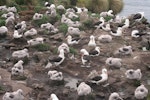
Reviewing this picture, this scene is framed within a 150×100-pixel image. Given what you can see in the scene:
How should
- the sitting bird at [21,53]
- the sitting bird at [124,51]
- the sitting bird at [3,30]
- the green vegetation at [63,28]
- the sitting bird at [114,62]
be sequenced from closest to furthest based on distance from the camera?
the sitting bird at [114,62], the sitting bird at [21,53], the sitting bird at [124,51], the sitting bird at [3,30], the green vegetation at [63,28]

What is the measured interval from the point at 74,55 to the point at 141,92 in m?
3.78

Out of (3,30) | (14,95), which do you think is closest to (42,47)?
(3,30)

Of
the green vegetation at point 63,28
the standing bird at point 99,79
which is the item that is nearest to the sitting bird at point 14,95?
the standing bird at point 99,79

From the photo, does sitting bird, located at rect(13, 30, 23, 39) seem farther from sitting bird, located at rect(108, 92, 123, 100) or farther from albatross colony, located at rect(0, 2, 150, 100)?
sitting bird, located at rect(108, 92, 123, 100)

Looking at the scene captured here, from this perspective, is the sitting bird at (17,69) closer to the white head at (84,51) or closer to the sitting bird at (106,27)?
the white head at (84,51)

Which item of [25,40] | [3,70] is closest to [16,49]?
[25,40]

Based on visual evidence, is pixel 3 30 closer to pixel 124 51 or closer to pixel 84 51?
pixel 84 51

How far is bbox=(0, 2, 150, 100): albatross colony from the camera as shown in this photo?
1327 cm

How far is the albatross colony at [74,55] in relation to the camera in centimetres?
1327

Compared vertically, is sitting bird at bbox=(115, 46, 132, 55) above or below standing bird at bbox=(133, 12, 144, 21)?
below

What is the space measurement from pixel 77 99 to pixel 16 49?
4.24 meters

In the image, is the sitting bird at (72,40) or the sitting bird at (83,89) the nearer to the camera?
the sitting bird at (83,89)

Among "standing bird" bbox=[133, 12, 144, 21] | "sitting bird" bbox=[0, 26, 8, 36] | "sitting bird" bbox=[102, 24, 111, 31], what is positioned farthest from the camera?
"standing bird" bbox=[133, 12, 144, 21]

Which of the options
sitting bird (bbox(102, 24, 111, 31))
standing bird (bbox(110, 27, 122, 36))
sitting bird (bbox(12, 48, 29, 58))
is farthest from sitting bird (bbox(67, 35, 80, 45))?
sitting bird (bbox(12, 48, 29, 58))
